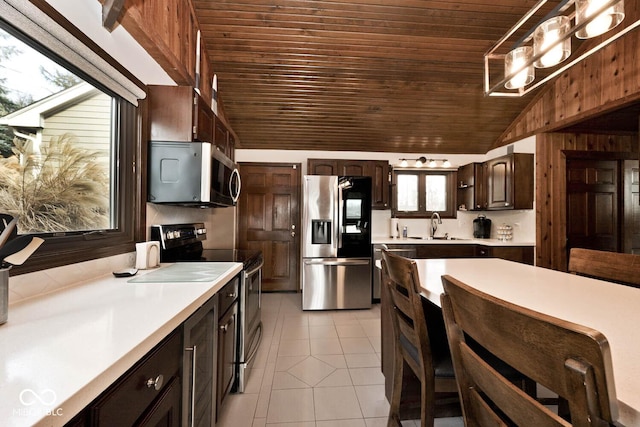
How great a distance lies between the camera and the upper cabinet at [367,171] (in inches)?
154

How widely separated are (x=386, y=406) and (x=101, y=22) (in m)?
2.75

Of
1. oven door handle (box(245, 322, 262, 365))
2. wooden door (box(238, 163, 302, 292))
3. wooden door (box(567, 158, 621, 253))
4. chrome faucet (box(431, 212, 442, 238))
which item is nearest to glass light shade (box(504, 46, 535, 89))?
oven door handle (box(245, 322, 262, 365))

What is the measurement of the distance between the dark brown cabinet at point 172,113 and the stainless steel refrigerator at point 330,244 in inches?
68.1

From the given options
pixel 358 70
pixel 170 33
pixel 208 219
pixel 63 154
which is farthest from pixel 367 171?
pixel 63 154

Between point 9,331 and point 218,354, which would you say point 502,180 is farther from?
point 9,331

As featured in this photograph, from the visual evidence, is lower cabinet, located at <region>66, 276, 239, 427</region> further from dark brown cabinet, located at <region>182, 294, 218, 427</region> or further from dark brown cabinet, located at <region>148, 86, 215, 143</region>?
dark brown cabinet, located at <region>148, 86, 215, 143</region>

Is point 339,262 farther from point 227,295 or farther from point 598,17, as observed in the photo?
point 598,17

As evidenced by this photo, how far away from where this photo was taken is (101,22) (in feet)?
4.55

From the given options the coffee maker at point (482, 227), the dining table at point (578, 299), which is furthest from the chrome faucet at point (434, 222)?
the dining table at point (578, 299)

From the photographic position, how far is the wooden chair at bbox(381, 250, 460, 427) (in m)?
1.04

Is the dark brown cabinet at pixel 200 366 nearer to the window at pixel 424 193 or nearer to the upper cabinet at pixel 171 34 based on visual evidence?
the upper cabinet at pixel 171 34

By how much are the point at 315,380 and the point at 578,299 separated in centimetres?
165

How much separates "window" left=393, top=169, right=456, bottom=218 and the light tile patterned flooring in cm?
206

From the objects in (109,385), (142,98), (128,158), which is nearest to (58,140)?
(128,158)
